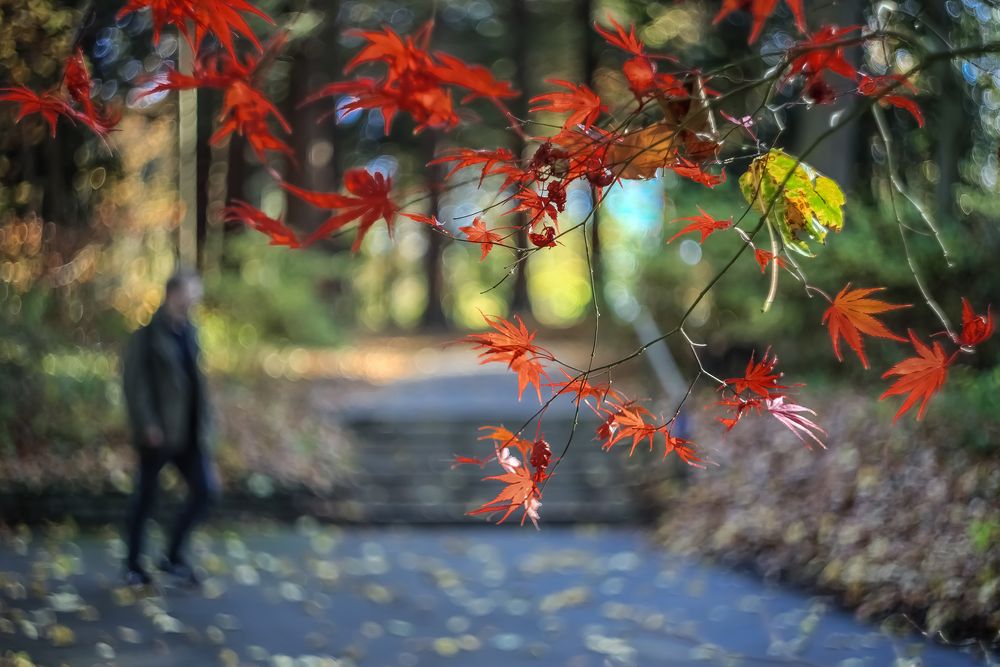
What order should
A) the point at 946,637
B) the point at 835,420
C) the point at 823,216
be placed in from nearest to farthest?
the point at 823,216, the point at 946,637, the point at 835,420

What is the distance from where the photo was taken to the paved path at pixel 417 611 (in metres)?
4.83

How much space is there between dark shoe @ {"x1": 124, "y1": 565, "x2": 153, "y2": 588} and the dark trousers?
4 cm

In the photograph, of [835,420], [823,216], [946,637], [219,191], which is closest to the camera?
[823,216]

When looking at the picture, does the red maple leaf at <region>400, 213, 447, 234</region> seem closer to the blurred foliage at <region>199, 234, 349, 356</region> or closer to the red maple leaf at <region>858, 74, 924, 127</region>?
the red maple leaf at <region>858, 74, 924, 127</region>

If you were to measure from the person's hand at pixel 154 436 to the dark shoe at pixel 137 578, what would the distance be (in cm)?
77

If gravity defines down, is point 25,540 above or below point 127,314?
below

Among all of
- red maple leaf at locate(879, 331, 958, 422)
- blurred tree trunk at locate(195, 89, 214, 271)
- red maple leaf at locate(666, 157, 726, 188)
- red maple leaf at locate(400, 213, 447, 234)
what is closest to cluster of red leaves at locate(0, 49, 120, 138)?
red maple leaf at locate(400, 213, 447, 234)

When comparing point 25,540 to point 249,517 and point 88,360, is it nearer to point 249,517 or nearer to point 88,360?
point 249,517

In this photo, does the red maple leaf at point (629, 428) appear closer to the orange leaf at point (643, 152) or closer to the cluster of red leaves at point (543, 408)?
the cluster of red leaves at point (543, 408)

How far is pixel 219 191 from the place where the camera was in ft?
50.7

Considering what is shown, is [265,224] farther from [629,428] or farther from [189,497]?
[189,497]

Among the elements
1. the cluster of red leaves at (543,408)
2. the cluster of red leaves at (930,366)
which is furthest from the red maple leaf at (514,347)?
the cluster of red leaves at (930,366)

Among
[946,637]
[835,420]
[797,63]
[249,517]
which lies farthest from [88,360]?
[797,63]

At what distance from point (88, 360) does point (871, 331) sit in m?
8.72
